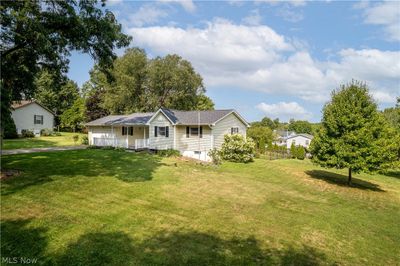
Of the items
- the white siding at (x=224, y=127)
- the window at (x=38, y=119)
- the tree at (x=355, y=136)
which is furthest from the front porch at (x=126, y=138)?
the tree at (x=355, y=136)

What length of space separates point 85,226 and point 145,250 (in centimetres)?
226

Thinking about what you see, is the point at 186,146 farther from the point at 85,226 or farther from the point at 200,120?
the point at 85,226

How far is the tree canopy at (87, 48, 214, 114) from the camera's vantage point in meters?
44.6

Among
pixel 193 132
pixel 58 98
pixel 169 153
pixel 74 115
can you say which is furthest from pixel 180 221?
pixel 58 98

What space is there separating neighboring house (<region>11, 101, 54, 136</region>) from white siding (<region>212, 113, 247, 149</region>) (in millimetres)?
29959

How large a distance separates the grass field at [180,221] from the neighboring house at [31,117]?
93.5ft

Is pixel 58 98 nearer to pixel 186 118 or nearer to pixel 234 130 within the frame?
pixel 186 118

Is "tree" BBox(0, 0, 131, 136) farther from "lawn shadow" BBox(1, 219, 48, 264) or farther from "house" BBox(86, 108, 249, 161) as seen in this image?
"house" BBox(86, 108, 249, 161)

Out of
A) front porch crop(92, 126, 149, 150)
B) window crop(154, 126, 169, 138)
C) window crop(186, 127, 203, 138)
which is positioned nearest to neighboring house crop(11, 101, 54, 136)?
front porch crop(92, 126, 149, 150)

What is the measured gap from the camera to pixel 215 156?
2541 centimetres

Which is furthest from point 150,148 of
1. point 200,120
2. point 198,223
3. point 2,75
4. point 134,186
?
point 198,223

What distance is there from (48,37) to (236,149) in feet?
60.6

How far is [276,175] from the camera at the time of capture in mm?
20812

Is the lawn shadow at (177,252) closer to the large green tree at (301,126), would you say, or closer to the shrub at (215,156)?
the shrub at (215,156)
